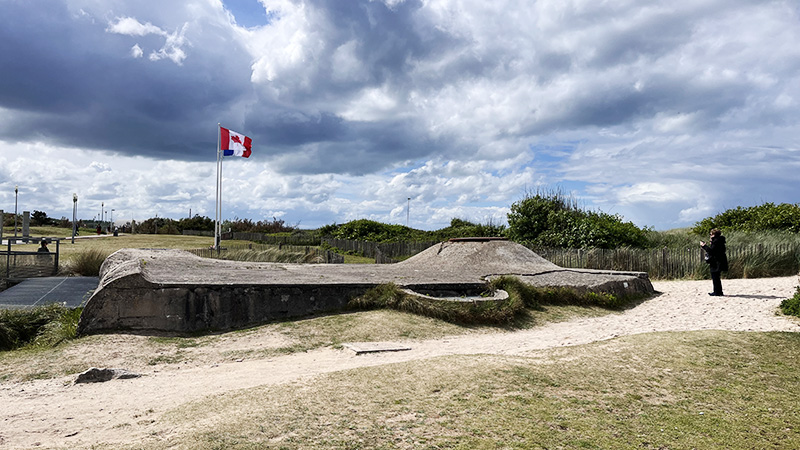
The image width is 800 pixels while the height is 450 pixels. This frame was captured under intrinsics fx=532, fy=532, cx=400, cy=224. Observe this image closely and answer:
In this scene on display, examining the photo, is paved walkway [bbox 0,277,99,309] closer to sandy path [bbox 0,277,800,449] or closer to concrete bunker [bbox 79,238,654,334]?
concrete bunker [bbox 79,238,654,334]

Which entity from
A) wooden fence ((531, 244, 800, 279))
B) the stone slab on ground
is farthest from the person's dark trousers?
the stone slab on ground

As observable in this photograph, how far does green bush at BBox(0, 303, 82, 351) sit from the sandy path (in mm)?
1894

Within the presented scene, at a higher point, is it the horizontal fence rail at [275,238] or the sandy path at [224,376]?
the horizontal fence rail at [275,238]

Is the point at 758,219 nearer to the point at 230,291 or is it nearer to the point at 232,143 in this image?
the point at 230,291

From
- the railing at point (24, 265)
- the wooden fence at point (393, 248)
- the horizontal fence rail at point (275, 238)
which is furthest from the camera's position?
the horizontal fence rail at point (275, 238)

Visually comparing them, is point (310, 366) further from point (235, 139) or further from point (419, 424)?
point (235, 139)

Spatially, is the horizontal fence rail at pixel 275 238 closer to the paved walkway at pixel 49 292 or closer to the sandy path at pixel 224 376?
the paved walkway at pixel 49 292

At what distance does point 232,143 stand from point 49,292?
13.6 metres

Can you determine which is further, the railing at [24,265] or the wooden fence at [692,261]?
the wooden fence at [692,261]

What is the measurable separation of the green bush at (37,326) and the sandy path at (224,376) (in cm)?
189

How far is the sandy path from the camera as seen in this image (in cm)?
413

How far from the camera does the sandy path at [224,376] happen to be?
4133 millimetres

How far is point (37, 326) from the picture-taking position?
27.7 feet

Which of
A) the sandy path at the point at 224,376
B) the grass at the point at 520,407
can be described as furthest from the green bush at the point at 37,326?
the grass at the point at 520,407
